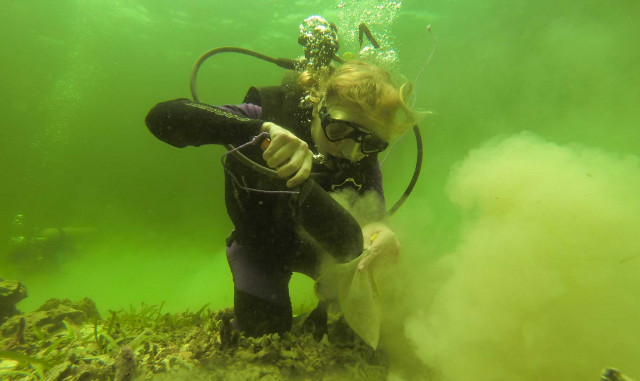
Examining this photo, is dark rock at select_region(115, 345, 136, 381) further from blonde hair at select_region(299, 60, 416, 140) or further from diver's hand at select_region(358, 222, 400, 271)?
blonde hair at select_region(299, 60, 416, 140)

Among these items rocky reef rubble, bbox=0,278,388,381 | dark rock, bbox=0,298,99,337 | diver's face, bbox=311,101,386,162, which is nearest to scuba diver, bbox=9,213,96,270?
dark rock, bbox=0,298,99,337

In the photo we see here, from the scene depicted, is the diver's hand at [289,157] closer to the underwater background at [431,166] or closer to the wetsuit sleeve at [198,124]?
the wetsuit sleeve at [198,124]

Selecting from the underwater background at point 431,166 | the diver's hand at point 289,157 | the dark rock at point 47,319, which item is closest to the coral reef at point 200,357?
the dark rock at point 47,319

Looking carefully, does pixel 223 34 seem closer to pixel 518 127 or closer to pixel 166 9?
pixel 166 9

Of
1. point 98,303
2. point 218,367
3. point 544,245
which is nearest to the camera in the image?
point 218,367

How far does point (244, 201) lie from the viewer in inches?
111

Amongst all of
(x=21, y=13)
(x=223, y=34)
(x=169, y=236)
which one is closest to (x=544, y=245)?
(x=169, y=236)

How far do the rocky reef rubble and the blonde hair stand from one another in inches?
76.5

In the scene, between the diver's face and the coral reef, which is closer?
the coral reef

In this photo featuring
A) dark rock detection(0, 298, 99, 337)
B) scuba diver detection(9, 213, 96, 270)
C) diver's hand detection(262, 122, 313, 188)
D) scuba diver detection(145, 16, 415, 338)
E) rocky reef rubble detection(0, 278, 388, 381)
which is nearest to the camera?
diver's hand detection(262, 122, 313, 188)

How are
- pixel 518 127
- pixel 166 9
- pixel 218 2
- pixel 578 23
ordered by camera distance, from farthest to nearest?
pixel 166 9 → pixel 218 2 → pixel 518 127 → pixel 578 23

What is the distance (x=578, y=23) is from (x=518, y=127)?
3.74 metres

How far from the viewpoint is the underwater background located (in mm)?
2383

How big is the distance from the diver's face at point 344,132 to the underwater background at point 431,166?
1.06 meters
